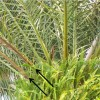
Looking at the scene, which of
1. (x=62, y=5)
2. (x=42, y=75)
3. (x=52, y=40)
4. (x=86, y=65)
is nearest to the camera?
(x=42, y=75)

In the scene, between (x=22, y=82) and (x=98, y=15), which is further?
(x=98, y=15)

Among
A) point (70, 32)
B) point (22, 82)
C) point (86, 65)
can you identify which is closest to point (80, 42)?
point (70, 32)

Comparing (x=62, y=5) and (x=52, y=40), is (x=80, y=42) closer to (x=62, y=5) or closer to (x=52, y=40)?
(x=52, y=40)

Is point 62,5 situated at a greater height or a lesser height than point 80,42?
greater

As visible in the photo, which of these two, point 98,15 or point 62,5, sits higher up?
point 62,5

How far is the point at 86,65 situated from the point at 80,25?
2.05ft

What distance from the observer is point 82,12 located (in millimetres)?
1694

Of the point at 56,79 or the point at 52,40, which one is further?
the point at 52,40

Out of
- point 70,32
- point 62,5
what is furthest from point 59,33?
point 62,5

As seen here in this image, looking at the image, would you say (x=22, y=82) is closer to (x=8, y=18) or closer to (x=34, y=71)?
(x=34, y=71)

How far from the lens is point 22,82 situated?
126cm

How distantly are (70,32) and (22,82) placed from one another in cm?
70

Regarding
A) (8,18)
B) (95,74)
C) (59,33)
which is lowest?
(95,74)

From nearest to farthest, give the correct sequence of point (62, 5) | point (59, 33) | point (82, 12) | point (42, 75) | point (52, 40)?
point (42, 75) < point (62, 5) < point (82, 12) < point (59, 33) < point (52, 40)
